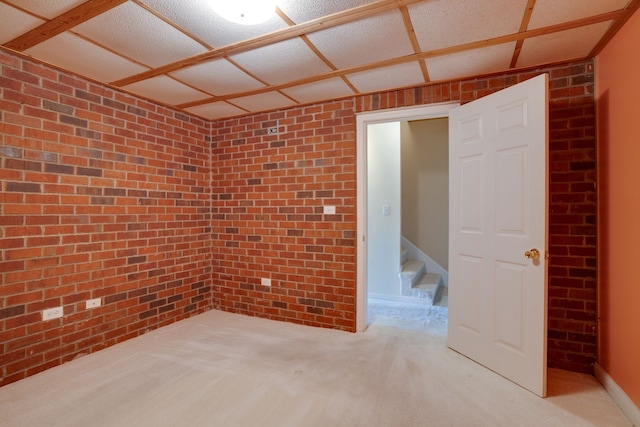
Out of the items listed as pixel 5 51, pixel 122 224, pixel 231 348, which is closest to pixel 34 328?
pixel 122 224

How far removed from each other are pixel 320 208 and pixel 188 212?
1.52 meters

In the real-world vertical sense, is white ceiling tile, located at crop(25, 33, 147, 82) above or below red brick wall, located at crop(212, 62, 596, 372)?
above

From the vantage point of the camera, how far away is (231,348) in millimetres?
2580

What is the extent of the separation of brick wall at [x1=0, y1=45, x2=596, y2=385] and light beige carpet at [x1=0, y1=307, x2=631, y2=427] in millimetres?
380

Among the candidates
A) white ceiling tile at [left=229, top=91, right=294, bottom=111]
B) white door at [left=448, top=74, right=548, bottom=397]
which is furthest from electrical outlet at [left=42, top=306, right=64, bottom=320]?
white door at [left=448, top=74, right=548, bottom=397]

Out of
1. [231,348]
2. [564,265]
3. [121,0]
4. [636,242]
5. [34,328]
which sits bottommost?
[231,348]

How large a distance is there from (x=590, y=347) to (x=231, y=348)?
9.07 ft

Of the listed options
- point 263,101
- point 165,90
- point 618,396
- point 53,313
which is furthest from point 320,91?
point 618,396

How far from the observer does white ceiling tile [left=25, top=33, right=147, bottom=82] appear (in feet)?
6.26

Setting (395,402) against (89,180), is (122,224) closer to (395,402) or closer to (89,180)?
(89,180)

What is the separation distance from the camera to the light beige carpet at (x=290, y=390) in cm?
169

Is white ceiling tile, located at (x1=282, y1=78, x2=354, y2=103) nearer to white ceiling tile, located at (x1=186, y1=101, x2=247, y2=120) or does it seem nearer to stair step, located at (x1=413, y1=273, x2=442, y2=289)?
white ceiling tile, located at (x1=186, y1=101, x2=247, y2=120)

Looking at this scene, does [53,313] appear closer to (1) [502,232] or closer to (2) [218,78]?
(2) [218,78]

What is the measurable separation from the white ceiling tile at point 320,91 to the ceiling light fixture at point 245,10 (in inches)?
38.2
